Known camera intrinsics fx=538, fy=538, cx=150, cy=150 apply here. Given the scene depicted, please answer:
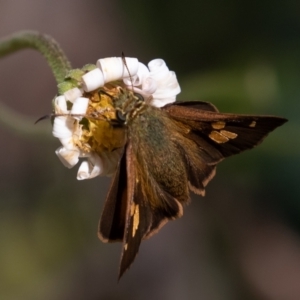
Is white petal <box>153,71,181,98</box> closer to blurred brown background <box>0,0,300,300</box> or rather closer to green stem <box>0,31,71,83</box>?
green stem <box>0,31,71,83</box>

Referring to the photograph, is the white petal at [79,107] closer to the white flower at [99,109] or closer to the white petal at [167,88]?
the white flower at [99,109]

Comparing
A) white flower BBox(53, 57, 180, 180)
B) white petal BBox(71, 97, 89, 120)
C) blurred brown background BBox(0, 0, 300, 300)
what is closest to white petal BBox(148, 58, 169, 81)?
white flower BBox(53, 57, 180, 180)

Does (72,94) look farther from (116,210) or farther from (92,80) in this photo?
(116,210)

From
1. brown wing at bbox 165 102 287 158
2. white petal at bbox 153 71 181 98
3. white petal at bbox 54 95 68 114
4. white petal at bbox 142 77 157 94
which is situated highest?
white petal at bbox 54 95 68 114

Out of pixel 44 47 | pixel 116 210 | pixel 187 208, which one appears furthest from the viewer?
pixel 187 208

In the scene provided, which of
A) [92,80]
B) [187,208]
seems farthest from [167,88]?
[187,208]

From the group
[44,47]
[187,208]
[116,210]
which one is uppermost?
[44,47]

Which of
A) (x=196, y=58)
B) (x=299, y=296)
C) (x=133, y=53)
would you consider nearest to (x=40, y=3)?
(x=133, y=53)
